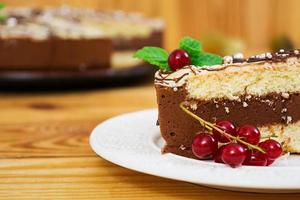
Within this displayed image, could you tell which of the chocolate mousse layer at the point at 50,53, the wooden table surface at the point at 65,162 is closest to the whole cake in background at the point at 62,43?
the chocolate mousse layer at the point at 50,53

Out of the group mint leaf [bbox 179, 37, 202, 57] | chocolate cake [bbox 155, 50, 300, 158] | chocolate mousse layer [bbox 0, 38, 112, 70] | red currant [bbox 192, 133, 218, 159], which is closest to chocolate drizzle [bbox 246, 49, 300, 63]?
chocolate cake [bbox 155, 50, 300, 158]

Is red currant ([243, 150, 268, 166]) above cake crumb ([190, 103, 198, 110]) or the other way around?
the other way around

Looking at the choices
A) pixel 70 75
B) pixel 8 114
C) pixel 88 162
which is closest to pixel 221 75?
pixel 88 162

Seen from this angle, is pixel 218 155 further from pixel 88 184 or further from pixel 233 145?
pixel 88 184

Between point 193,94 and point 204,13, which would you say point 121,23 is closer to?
point 204,13

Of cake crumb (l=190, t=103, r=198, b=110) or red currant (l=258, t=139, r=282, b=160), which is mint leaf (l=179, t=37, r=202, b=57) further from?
red currant (l=258, t=139, r=282, b=160)

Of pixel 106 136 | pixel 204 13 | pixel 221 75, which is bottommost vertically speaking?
pixel 204 13
